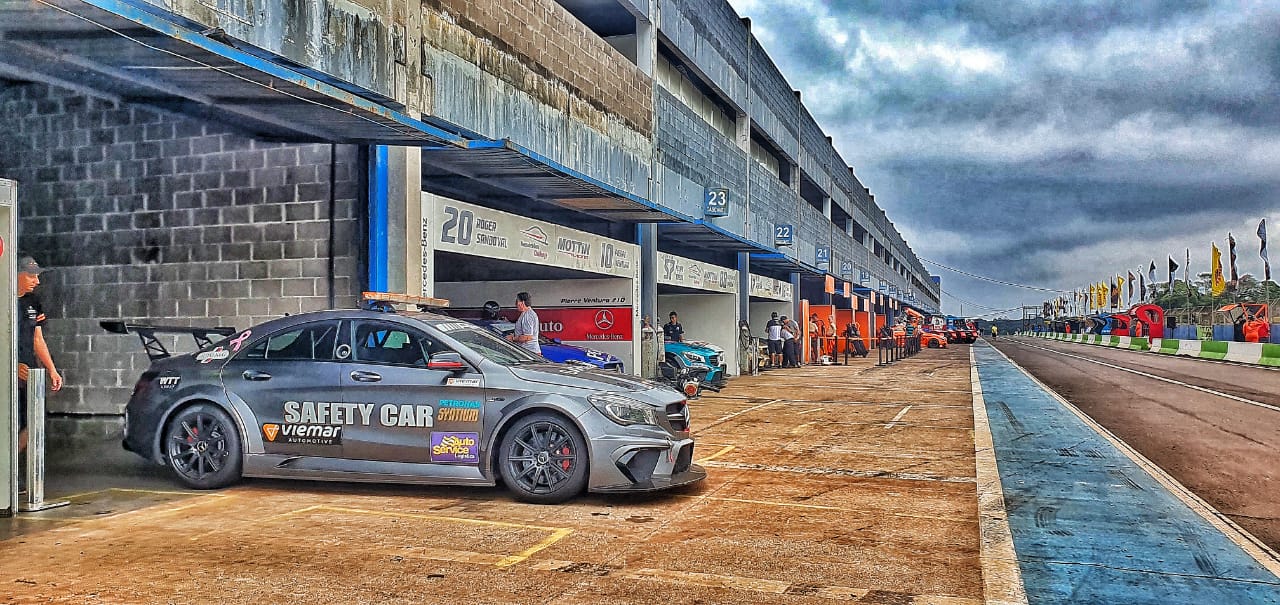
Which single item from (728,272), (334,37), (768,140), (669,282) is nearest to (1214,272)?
(768,140)

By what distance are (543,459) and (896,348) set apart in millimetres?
36892

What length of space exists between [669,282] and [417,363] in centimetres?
1458

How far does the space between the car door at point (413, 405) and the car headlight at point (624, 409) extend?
3.01 feet

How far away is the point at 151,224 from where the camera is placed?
11.0 meters

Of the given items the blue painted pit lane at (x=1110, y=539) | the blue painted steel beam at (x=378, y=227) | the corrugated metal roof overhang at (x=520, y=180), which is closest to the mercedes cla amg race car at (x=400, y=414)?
the blue painted steel beam at (x=378, y=227)

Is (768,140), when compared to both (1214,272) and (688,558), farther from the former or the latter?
(1214,272)

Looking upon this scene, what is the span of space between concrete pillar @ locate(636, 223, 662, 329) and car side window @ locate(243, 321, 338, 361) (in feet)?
41.2

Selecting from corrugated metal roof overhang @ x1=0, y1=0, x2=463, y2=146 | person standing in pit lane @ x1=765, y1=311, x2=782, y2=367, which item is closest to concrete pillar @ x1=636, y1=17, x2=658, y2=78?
corrugated metal roof overhang @ x1=0, y1=0, x2=463, y2=146

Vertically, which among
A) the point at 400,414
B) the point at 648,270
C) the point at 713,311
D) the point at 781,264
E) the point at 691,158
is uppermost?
the point at 691,158

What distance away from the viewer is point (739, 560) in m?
5.49

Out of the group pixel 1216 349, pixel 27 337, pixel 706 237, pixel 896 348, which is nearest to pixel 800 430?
pixel 27 337

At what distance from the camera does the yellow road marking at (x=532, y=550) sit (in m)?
5.39

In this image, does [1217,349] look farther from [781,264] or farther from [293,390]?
[293,390]

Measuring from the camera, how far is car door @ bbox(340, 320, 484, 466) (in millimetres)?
7289
